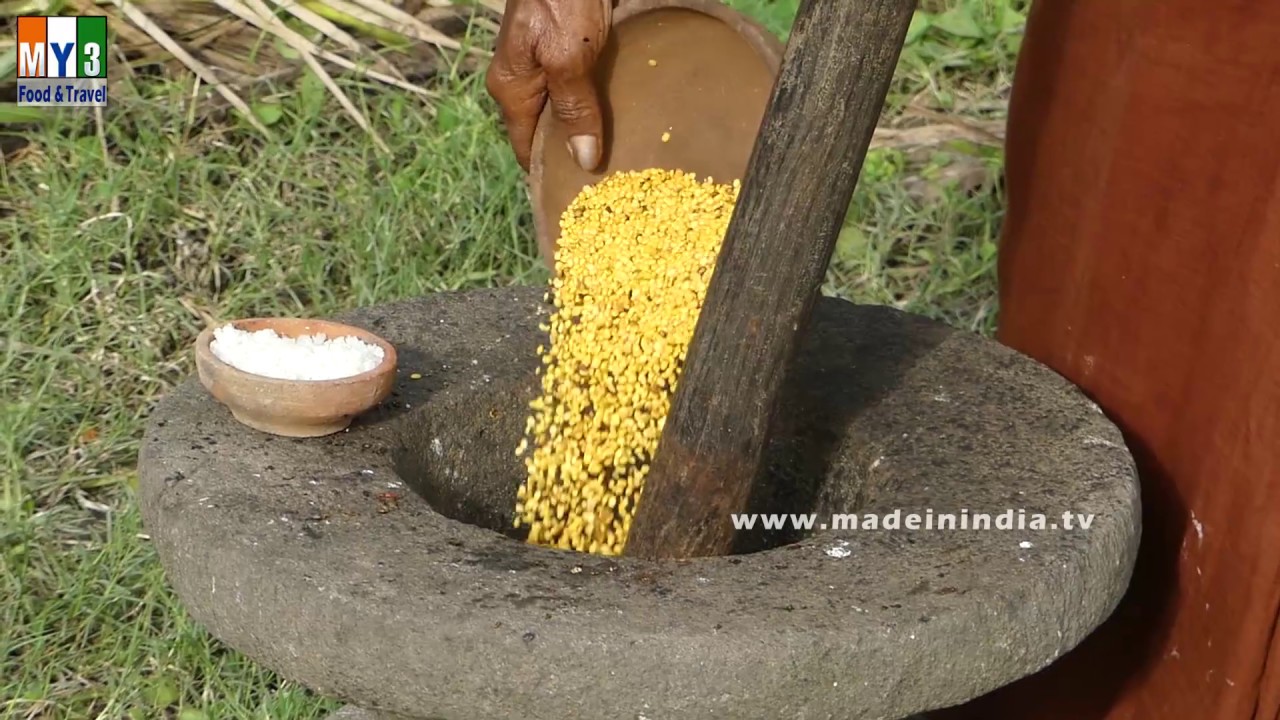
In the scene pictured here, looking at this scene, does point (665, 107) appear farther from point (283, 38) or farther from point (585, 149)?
point (283, 38)

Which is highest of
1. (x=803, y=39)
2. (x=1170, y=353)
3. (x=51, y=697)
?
(x=803, y=39)

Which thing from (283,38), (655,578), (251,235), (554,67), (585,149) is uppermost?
(554,67)

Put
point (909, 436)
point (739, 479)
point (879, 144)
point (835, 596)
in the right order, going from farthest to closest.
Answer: point (879, 144)
point (909, 436)
point (739, 479)
point (835, 596)

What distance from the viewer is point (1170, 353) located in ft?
6.90

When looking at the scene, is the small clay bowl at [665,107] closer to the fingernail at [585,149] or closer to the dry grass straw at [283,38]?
the fingernail at [585,149]

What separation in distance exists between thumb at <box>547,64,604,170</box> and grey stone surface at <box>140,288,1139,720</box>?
0.43 meters

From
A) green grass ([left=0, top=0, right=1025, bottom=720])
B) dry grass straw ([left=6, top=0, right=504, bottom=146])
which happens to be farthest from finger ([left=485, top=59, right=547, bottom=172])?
dry grass straw ([left=6, top=0, right=504, bottom=146])

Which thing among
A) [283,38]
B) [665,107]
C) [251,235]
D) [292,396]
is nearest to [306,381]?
[292,396]

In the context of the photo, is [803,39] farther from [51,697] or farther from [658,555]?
[51,697]

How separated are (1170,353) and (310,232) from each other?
8.09ft

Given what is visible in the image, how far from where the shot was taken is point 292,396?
192cm

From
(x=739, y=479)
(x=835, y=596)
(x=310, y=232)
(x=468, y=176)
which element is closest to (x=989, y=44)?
(x=468, y=176)

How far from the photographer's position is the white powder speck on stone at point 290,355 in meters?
1.98

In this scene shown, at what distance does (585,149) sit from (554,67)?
16cm
